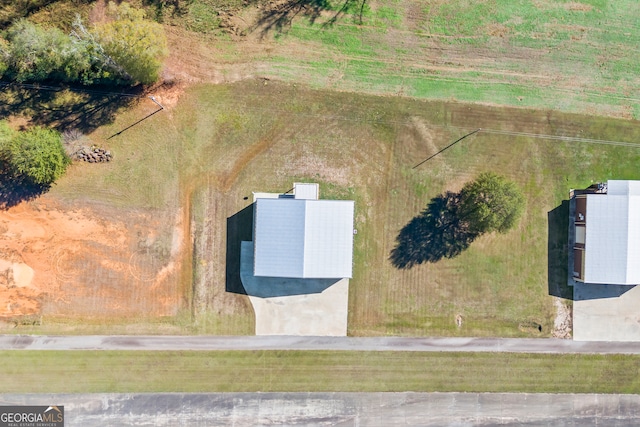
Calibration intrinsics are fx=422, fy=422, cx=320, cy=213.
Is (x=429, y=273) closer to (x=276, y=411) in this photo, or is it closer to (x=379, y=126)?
(x=379, y=126)

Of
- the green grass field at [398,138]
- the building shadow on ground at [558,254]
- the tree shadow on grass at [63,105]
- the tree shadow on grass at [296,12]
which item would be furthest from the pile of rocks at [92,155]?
the building shadow on ground at [558,254]

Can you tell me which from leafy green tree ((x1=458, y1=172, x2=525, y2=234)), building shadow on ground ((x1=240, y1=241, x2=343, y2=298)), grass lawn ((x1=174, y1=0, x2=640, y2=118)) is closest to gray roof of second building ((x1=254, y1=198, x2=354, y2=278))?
building shadow on ground ((x1=240, y1=241, x2=343, y2=298))

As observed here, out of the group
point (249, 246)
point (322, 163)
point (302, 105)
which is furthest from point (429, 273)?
point (302, 105)

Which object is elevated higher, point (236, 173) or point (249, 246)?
point (236, 173)

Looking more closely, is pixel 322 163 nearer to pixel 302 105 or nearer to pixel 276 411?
pixel 302 105

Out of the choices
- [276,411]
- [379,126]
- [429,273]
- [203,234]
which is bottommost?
[276,411]

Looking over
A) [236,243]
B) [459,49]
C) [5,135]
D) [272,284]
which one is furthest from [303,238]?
[5,135]
